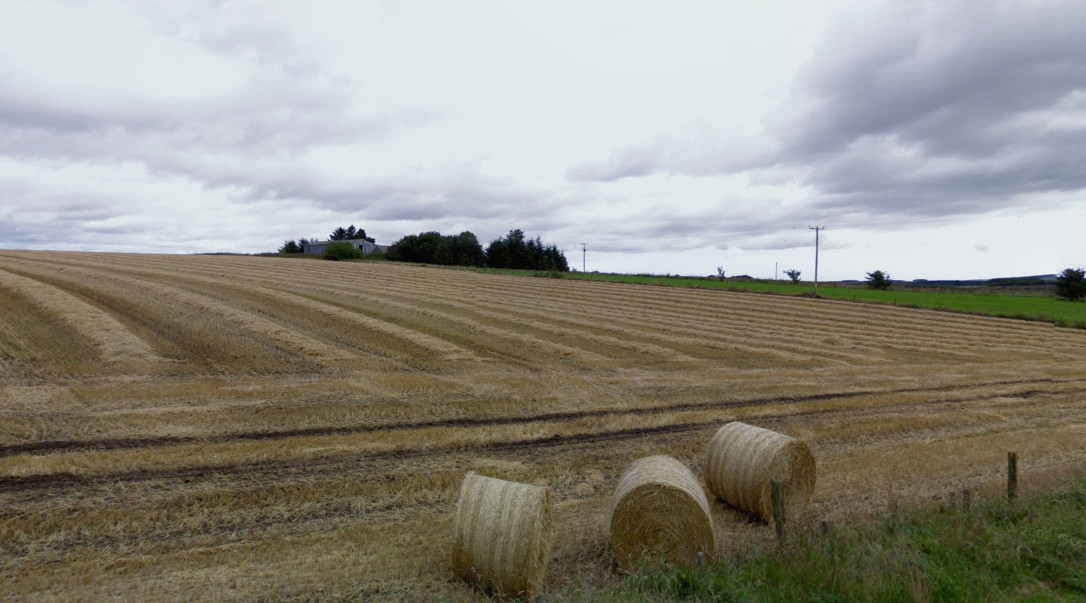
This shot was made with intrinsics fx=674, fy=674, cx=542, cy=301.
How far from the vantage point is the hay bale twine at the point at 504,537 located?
7.29 meters

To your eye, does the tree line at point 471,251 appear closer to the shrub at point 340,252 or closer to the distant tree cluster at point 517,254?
the distant tree cluster at point 517,254

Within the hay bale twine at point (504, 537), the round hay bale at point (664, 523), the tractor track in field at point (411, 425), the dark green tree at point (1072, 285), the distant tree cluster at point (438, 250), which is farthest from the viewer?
the distant tree cluster at point (438, 250)

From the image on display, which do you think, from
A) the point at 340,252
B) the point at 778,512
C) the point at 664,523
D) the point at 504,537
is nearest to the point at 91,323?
the point at 504,537

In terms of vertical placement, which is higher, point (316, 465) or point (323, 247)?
point (323, 247)

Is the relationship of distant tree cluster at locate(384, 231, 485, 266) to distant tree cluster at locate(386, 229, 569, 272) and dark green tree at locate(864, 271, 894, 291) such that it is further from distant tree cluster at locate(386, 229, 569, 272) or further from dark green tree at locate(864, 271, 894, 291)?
dark green tree at locate(864, 271, 894, 291)

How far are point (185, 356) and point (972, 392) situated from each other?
2345 cm

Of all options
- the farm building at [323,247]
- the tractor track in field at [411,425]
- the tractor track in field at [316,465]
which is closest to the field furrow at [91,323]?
the tractor track in field at [411,425]

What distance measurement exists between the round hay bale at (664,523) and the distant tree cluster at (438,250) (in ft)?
311

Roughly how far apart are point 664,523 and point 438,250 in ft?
319

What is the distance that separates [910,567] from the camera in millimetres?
6695

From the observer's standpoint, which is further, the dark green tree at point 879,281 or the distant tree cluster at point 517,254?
the distant tree cluster at point 517,254

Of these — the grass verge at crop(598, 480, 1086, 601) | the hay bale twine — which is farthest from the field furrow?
the grass verge at crop(598, 480, 1086, 601)

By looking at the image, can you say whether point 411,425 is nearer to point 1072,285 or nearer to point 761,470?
point 761,470

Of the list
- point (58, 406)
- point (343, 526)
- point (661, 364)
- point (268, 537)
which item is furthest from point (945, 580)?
point (661, 364)
